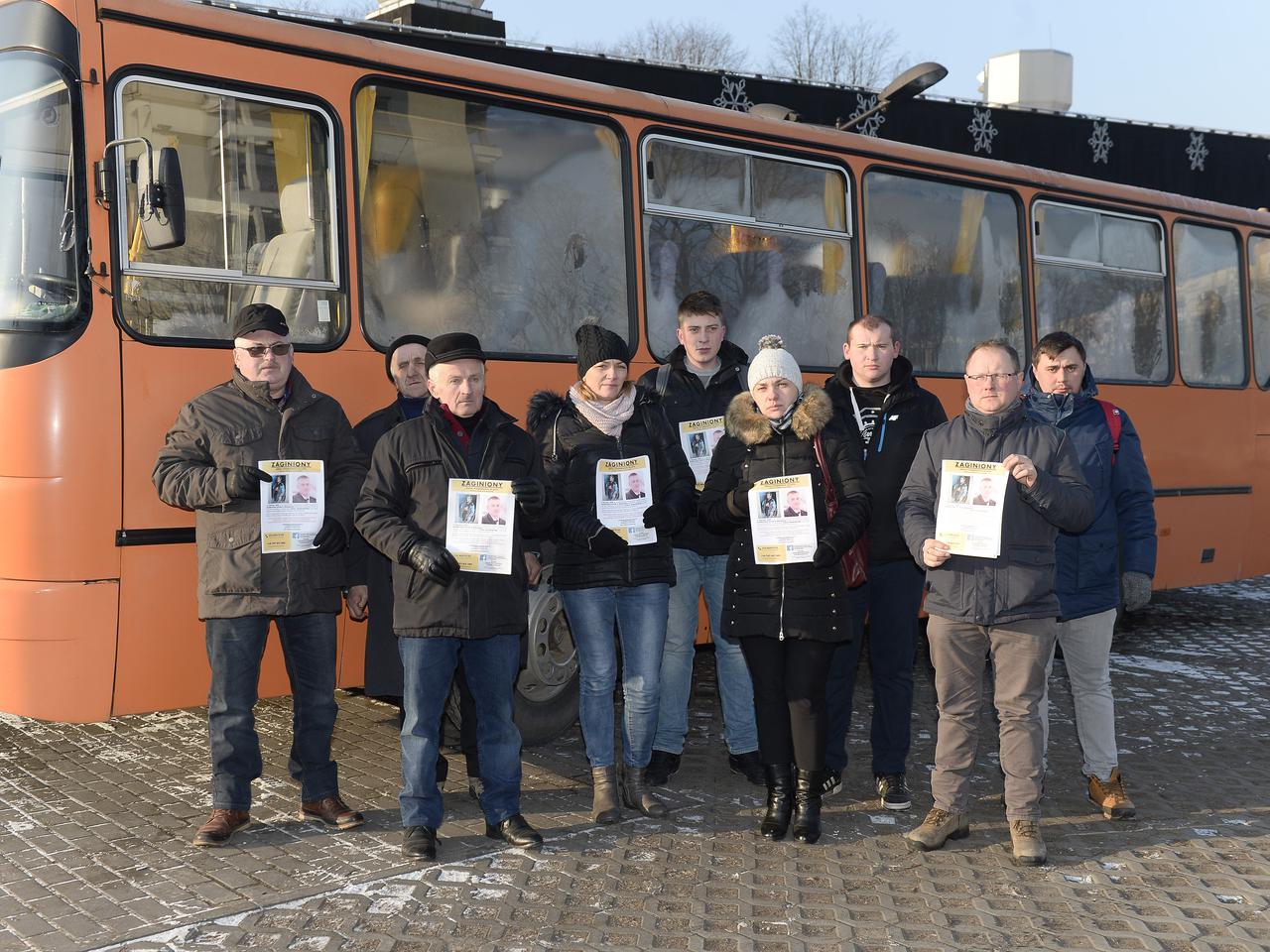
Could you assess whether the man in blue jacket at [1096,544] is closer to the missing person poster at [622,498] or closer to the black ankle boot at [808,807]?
the black ankle boot at [808,807]

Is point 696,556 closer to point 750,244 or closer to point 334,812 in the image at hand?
point 334,812

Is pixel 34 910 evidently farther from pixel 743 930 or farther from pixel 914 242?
pixel 914 242

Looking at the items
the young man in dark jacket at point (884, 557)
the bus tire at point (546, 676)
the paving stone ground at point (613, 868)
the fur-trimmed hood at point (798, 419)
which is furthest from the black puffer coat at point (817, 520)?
the bus tire at point (546, 676)

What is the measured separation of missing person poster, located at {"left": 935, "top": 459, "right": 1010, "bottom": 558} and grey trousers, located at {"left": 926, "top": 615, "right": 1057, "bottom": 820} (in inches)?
13.6

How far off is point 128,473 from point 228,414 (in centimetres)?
57

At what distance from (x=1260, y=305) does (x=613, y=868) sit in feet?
27.1

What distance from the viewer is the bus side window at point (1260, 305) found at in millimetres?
10320

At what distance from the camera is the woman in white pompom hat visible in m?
4.80

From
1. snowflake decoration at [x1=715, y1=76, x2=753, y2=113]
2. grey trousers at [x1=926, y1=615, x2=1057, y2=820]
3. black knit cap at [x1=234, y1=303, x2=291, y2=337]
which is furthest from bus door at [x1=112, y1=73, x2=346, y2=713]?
snowflake decoration at [x1=715, y1=76, x2=753, y2=113]

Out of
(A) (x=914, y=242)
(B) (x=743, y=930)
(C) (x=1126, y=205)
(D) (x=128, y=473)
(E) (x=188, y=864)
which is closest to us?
(B) (x=743, y=930)

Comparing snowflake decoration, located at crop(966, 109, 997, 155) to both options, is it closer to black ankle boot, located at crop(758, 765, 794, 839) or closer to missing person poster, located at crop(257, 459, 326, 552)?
black ankle boot, located at crop(758, 765, 794, 839)

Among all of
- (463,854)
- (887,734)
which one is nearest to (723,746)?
(887,734)

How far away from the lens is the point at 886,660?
214 inches

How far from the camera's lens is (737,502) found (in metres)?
4.88
